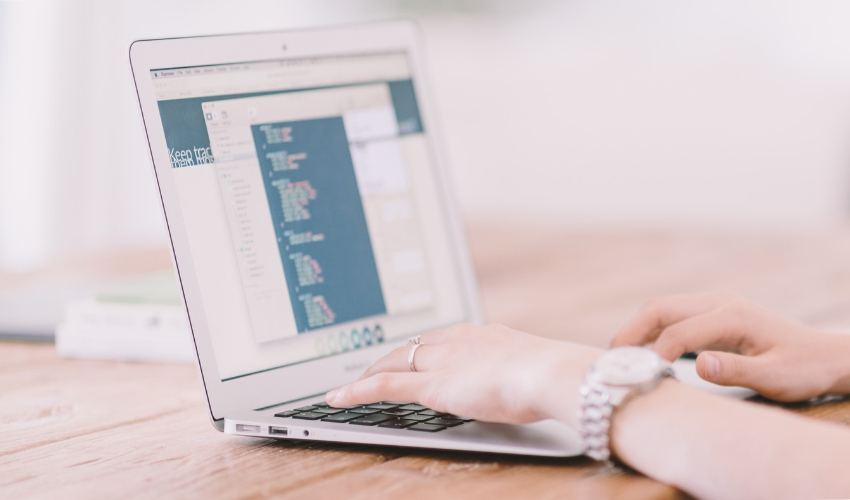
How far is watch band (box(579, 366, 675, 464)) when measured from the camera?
24.4 inches

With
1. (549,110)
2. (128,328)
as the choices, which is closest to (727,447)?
(128,328)

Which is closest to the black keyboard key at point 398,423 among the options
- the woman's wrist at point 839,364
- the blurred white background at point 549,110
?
the woman's wrist at point 839,364

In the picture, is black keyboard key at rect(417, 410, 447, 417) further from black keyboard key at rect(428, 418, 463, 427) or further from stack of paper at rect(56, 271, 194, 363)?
stack of paper at rect(56, 271, 194, 363)

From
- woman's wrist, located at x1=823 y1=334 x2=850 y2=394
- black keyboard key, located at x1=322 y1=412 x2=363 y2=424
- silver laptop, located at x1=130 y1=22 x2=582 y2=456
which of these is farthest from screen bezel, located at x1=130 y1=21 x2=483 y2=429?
woman's wrist, located at x1=823 y1=334 x2=850 y2=394

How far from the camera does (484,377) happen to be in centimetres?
69

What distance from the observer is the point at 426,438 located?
0.69 m

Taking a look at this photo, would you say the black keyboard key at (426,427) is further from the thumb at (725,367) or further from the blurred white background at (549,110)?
the blurred white background at (549,110)

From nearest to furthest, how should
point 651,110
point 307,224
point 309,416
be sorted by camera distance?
point 309,416
point 307,224
point 651,110

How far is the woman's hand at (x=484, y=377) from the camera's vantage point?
65cm

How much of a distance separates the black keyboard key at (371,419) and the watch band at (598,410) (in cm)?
20

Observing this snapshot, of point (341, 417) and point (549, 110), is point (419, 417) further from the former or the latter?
point (549, 110)

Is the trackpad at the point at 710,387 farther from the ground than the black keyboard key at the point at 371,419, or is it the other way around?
the black keyboard key at the point at 371,419

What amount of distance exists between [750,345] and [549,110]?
14.2ft

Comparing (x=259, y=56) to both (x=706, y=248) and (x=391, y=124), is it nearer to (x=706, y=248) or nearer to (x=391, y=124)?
(x=391, y=124)
